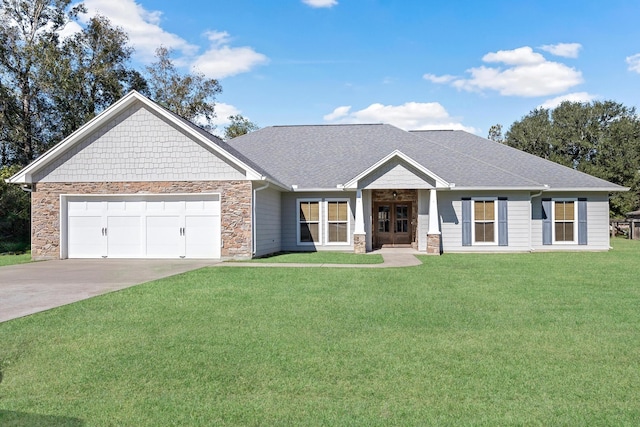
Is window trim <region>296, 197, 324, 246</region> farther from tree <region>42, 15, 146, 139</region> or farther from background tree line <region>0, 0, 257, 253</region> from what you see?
tree <region>42, 15, 146, 139</region>

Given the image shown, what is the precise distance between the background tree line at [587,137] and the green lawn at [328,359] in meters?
44.1

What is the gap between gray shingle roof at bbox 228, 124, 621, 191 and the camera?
20781mm

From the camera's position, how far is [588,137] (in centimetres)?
5275

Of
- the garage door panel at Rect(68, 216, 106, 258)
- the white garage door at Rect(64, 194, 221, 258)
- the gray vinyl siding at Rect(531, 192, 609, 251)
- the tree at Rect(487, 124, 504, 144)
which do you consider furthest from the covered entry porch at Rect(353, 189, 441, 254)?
the tree at Rect(487, 124, 504, 144)

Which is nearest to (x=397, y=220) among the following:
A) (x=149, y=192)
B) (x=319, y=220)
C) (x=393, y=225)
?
(x=393, y=225)

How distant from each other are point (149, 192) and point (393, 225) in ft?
35.1

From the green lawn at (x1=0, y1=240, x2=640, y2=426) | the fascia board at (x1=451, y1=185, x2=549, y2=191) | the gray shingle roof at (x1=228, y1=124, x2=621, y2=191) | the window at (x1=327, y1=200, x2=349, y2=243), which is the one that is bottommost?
the green lawn at (x1=0, y1=240, x2=640, y2=426)

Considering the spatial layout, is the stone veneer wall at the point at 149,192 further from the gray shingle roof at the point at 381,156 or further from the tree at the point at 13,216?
the tree at the point at 13,216

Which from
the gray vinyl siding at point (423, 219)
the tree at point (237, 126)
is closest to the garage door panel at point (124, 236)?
the gray vinyl siding at point (423, 219)

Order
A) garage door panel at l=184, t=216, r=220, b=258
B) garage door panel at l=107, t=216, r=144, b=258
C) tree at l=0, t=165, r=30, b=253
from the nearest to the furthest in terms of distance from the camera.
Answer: garage door panel at l=184, t=216, r=220, b=258 < garage door panel at l=107, t=216, r=144, b=258 < tree at l=0, t=165, r=30, b=253

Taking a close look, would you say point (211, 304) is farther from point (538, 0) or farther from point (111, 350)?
point (538, 0)

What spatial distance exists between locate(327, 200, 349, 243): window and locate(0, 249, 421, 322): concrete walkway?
12.8 feet

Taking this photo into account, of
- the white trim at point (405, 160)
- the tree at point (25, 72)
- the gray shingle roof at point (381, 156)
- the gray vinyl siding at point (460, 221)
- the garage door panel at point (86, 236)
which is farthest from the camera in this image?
the tree at point (25, 72)

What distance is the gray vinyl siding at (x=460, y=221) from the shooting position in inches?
795
